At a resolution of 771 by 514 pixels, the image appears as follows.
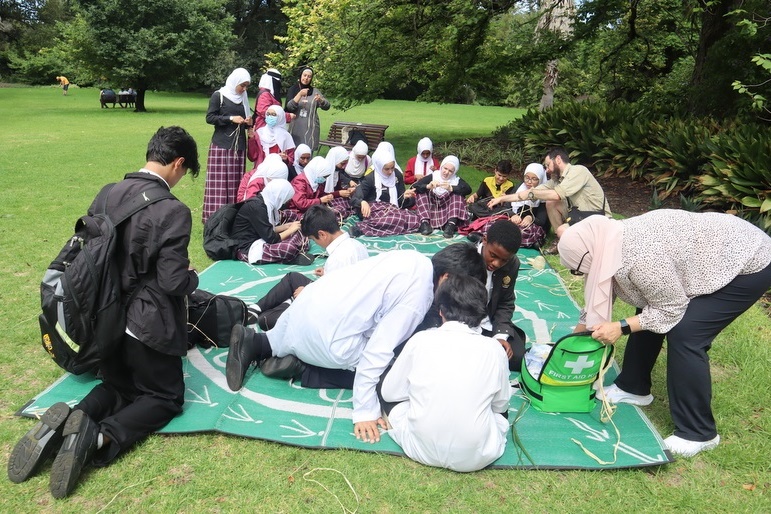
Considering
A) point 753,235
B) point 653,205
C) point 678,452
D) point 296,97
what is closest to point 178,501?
point 678,452

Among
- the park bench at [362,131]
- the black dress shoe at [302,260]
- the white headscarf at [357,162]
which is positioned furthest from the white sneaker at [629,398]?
the park bench at [362,131]

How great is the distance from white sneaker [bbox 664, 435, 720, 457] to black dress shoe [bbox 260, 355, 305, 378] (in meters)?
2.10

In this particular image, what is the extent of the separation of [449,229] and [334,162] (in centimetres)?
176

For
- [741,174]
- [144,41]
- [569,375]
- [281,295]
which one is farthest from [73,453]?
[144,41]

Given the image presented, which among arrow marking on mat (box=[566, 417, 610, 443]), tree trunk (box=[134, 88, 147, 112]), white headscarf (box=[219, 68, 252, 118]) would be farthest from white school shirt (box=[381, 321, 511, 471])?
tree trunk (box=[134, 88, 147, 112])

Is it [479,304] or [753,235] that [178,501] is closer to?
[479,304]

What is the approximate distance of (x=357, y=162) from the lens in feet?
27.4

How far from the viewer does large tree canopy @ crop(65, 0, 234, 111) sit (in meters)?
20.9

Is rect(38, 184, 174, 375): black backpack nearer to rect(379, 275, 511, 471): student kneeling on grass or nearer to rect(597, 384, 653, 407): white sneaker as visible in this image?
rect(379, 275, 511, 471): student kneeling on grass

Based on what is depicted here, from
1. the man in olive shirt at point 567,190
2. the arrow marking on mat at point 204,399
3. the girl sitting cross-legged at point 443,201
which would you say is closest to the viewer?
the arrow marking on mat at point 204,399

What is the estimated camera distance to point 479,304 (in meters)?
2.76

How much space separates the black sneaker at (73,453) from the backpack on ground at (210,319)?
1330 mm

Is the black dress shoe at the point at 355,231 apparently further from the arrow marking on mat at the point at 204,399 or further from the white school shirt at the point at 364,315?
the arrow marking on mat at the point at 204,399

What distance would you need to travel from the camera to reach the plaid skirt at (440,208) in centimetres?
748
